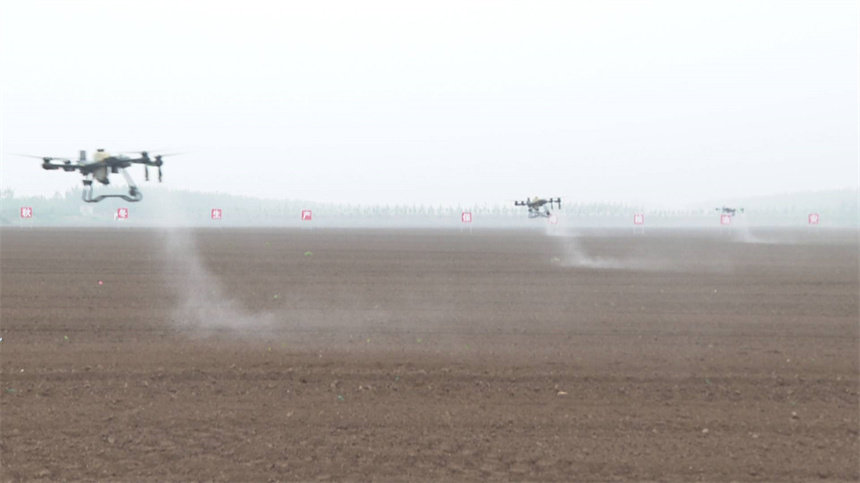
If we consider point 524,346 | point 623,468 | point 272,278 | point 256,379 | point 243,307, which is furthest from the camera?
point 272,278

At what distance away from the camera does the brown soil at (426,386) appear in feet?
31.2

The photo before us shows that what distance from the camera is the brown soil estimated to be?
9.52m

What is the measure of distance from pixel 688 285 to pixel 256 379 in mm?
24848

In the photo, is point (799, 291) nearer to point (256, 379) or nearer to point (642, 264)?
point (642, 264)

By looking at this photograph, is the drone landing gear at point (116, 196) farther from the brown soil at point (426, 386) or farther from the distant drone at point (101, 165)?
the brown soil at point (426, 386)

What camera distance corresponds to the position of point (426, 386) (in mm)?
13156

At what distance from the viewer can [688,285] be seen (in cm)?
3077

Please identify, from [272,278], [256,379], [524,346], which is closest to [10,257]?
[272,278]

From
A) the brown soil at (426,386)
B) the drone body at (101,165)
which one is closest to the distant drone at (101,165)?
the drone body at (101,165)

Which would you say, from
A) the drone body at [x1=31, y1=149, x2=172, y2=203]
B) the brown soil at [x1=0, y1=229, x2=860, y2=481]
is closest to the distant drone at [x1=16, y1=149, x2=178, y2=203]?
the drone body at [x1=31, y1=149, x2=172, y2=203]

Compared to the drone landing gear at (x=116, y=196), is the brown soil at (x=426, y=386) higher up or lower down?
lower down

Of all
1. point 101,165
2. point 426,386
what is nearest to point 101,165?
point 101,165

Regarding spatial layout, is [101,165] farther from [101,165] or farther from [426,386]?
[426,386]

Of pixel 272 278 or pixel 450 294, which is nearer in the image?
pixel 450 294
